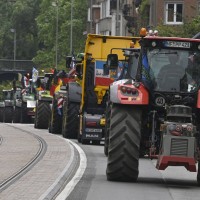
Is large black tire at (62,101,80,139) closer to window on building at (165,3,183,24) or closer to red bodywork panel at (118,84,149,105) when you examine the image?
red bodywork panel at (118,84,149,105)

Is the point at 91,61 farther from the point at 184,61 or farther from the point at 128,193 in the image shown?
the point at 128,193

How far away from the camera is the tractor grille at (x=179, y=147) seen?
1855 centimetres

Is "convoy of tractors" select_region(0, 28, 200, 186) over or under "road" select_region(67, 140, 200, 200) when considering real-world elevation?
over

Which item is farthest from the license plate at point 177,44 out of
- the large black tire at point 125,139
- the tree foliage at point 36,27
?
the tree foliage at point 36,27

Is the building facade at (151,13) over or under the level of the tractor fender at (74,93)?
over

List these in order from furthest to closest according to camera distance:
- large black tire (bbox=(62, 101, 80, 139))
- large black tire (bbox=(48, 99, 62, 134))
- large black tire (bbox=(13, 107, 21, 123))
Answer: large black tire (bbox=(13, 107, 21, 123))
large black tire (bbox=(48, 99, 62, 134))
large black tire (bbox=(62, 101, 80, 139))

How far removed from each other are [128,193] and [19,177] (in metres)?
3.09

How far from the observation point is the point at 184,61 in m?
20.0

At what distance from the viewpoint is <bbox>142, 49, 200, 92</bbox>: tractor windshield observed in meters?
19.9

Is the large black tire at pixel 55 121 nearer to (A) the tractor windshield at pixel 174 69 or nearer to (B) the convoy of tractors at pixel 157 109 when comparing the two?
(B) the convoy of tractors at pixel 157 109

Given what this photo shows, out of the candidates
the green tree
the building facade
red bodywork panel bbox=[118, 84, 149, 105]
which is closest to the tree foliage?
the green tree

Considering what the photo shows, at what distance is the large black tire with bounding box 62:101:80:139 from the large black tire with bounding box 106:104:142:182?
1757 cm

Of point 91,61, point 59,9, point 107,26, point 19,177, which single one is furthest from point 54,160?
point 59,9

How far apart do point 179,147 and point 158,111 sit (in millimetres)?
1231
